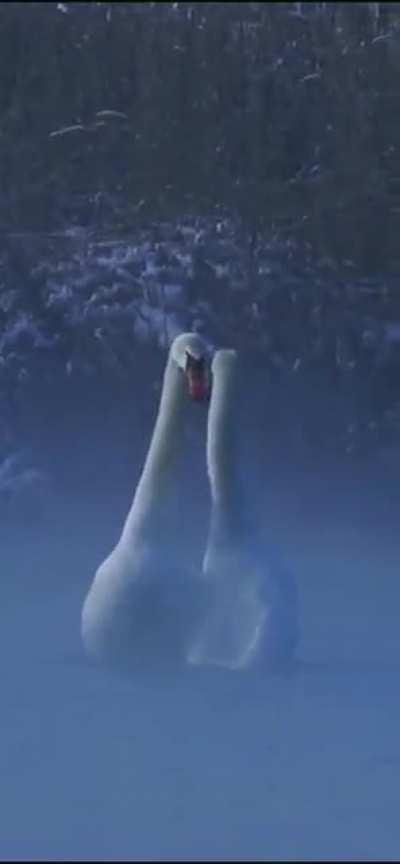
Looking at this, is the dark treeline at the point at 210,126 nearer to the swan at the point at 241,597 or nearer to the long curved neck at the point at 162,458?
the long curved neck at the point at 162,458

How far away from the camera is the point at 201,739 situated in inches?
156

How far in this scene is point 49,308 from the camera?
7.56 meters

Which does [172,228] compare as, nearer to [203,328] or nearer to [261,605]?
[203,328]

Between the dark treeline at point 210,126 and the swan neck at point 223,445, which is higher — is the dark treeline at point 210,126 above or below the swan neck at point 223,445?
above

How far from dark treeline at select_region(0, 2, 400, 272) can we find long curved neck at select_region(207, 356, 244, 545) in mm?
2506

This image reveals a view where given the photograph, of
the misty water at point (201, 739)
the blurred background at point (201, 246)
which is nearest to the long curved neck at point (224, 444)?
the misty water at point (201, 739)

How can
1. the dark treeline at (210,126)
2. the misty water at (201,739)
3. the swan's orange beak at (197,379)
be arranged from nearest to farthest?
the misty water at (201,739) < the swan's orange beak at (197,379) < the dark treeline at (210,126)

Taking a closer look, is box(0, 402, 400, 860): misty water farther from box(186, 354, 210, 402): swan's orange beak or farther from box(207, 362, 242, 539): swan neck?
box(186, 354, 210, 402): swan's orange beak

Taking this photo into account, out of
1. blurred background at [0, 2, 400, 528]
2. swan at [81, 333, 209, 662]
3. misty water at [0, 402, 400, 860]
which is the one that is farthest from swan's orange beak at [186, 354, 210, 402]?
blurred background at [0, 2, 400, 528]

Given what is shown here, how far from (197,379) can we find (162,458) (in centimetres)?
20

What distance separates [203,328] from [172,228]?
330 mm

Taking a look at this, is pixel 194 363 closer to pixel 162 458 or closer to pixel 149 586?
pixel 162 458

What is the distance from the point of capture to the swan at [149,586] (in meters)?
4.46

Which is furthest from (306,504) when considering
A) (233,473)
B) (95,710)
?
(95,710)
